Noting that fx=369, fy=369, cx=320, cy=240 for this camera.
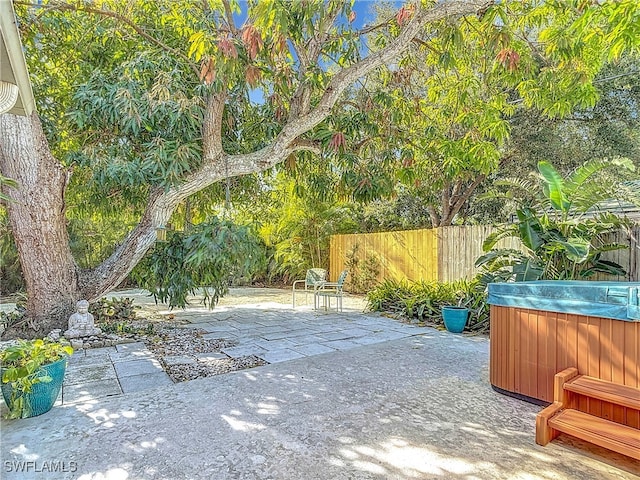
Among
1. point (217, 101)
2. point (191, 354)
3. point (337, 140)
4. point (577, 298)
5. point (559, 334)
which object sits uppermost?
point (217, 101)

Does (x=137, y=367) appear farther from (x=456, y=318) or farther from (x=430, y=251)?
(x=430, y=251)

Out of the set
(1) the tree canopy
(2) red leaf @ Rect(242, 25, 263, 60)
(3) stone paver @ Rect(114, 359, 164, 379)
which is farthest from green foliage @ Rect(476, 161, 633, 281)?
(3) stone paver @ Rect(114, 359, 164, 379)

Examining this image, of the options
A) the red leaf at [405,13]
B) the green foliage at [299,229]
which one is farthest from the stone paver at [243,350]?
the green foliage at [299,229]

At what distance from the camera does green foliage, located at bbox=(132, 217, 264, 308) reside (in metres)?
4.18

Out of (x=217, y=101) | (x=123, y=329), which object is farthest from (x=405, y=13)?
(x=123, y=329)

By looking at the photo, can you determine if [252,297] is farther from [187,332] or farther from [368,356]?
[368,356]

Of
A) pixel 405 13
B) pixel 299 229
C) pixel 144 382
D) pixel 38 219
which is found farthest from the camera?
pixel 299 229

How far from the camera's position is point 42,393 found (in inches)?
103

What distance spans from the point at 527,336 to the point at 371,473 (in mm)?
1752

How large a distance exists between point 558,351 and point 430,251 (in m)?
5.44

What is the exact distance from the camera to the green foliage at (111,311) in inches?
219

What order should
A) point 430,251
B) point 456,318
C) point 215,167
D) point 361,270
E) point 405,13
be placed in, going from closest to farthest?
point 405,13
point 215,167
point 456,318
point 430,251
point 361,270

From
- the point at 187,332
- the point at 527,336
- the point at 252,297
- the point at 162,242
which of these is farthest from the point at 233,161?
the point at 252,297

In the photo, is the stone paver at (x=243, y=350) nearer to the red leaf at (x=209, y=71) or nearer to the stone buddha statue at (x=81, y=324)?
the stone buddha statue at (x=81, y=324)
